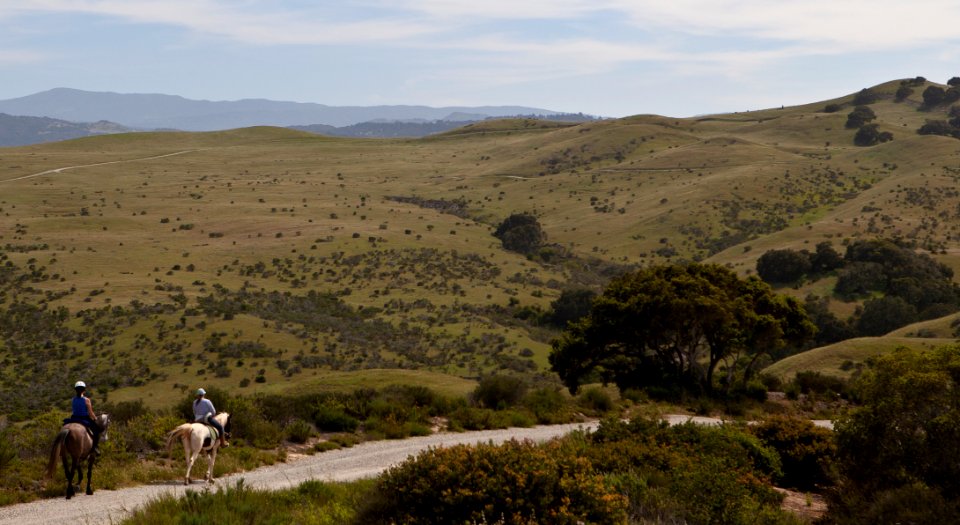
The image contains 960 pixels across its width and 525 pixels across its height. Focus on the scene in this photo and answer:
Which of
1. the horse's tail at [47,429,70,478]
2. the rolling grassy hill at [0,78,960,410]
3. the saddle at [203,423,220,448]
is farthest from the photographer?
the rolling grassy hill at [0,78,960,410]

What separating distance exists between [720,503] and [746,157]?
142858 millimetres

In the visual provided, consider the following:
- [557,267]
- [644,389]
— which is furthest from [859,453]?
[557,267]

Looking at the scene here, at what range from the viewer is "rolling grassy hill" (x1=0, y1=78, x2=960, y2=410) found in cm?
5266

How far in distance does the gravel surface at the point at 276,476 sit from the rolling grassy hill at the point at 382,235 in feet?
51.7

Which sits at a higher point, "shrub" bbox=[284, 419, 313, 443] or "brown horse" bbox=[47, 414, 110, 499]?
"brown horse" bbox=[47, 414, 110, 499]

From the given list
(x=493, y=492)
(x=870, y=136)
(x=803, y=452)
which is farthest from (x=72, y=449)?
(x=870, y=136)

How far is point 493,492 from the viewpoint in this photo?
10898mm

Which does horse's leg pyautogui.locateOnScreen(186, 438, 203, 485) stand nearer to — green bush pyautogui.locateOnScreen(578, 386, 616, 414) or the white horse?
the white horse

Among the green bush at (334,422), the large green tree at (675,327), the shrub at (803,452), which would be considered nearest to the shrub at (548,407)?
the large green tree at (675,327)

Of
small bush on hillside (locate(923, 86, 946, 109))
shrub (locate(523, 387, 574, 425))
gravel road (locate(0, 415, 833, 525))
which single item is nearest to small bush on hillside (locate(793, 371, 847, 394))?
gravel road (locate(0, 415, 833, 525))

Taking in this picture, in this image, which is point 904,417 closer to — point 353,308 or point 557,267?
point 353,308

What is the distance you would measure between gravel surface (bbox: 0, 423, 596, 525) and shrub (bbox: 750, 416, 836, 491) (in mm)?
6350

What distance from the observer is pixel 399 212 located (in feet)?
404

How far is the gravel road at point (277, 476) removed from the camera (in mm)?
13120
